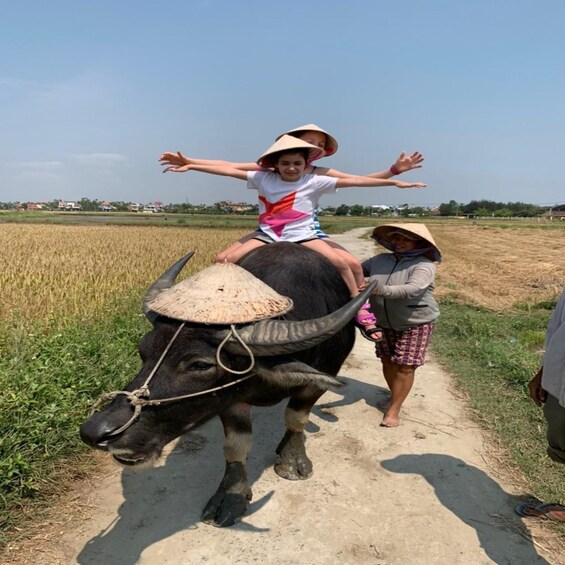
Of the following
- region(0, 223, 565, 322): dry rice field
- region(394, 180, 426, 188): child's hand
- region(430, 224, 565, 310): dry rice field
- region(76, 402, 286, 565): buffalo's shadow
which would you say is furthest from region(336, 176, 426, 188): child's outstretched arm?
region(430, 224, 565, 310): dry rice field

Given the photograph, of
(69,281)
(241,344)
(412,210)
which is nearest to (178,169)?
(241,344)

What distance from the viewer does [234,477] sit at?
2637mm

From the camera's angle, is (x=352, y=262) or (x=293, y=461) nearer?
(x=293, y=461)

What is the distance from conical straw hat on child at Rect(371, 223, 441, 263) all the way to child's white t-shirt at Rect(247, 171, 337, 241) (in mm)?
613

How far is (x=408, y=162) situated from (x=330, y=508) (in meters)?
2.52

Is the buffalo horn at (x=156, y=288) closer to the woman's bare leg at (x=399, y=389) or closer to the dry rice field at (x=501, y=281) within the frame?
the woman's bare leg at (x=399, y=389)

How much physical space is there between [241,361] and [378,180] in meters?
2.11

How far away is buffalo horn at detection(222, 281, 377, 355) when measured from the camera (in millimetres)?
1952

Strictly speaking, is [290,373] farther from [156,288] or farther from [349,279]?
[349,279]

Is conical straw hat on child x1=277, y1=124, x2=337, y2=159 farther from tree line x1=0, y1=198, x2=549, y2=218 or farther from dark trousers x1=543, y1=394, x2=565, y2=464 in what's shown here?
tree line x1=0, y1=198, x2=549, y2=218

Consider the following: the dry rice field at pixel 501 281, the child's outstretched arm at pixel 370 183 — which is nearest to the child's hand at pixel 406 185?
the child's outstretched arm at pixel 370 183

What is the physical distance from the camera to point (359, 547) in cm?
233

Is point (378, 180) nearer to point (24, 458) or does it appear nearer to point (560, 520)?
point (560, 520)

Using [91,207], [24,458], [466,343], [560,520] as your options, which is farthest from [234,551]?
[91,207]
